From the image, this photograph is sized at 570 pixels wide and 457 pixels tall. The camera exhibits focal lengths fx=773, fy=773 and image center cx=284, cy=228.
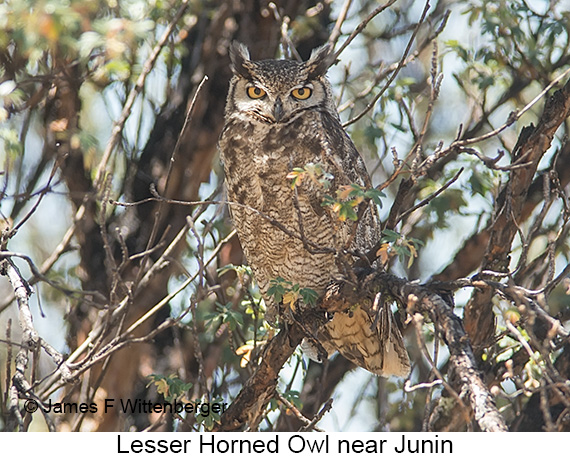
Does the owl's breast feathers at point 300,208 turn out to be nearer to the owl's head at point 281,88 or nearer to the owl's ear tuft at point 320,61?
the owl's head at point 281,88

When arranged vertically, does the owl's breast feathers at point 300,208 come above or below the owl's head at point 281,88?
below

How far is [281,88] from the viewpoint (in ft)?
10.3

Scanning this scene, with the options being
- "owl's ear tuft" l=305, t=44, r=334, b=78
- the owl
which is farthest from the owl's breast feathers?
"owl's ear tuft" l=305, t=44, r=334, b=78

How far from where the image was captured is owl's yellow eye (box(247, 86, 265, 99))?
3.21 metres

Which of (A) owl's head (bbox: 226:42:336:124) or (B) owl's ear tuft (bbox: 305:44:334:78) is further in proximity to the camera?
(B) owl's ear tuft (bbox: 305:44:334:78)

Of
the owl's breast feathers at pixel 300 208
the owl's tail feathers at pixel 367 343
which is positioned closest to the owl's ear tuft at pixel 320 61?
the owl's breast feathers at pixel 300 208

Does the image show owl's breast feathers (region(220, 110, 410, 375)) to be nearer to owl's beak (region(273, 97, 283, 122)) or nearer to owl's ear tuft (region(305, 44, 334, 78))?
owl's beak (region(273, 97, 283, 122))

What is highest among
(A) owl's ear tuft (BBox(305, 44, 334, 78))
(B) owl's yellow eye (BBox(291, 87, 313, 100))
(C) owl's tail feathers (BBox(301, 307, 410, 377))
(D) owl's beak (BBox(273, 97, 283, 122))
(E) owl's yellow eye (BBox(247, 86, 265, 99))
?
(A) owl's ear tuft (BBox(305, 44, 334, 78))

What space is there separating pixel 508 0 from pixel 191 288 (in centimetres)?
219

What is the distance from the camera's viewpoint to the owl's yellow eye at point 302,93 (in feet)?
10.4

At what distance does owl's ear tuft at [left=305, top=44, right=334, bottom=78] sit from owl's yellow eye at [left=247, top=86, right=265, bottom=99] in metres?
0.22

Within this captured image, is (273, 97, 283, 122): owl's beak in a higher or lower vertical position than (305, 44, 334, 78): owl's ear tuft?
lower

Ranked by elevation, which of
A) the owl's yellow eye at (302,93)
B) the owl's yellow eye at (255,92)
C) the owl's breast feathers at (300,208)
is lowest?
the owl's breast feathers at (300,208)

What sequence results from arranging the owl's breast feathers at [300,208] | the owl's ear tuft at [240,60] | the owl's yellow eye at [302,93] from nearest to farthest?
the owl's breast feathers at [300,208] → the owl's yellow eye at [302,93] → the owl's ear tuft at [240,60]
